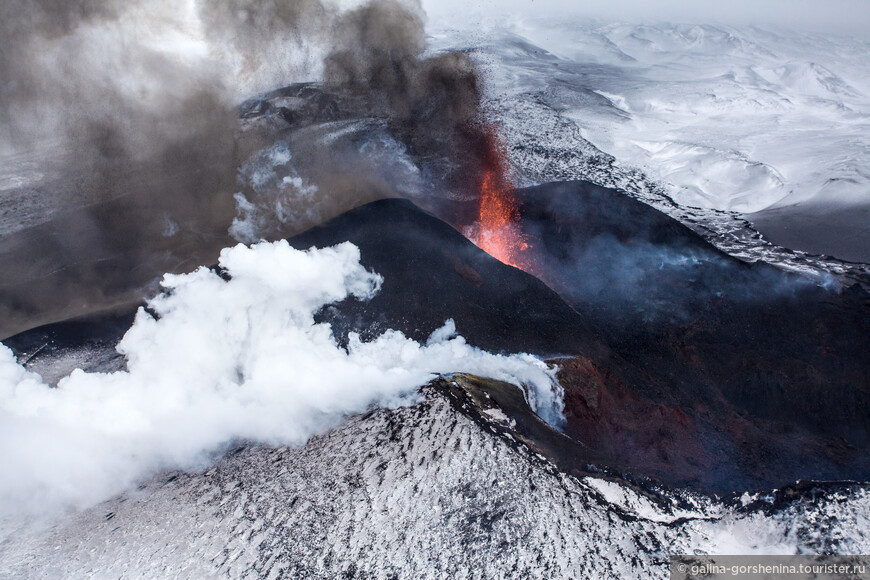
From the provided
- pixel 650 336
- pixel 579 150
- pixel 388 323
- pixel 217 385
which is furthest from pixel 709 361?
pixel 579 150

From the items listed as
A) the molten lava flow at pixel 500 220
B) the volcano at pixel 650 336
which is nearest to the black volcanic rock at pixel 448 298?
the volcano at pixel 650 336

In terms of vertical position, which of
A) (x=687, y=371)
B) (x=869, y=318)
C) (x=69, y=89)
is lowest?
(x=687, y=371)

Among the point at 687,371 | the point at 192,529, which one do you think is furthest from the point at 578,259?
the point at 192,529

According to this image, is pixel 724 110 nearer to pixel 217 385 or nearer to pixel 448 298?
pixel 448 298

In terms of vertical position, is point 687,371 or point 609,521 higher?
point 609,521

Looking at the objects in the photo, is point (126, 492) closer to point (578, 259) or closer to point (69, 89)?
point (578, 259)

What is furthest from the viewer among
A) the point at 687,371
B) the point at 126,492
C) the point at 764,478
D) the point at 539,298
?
the point at 539,298
